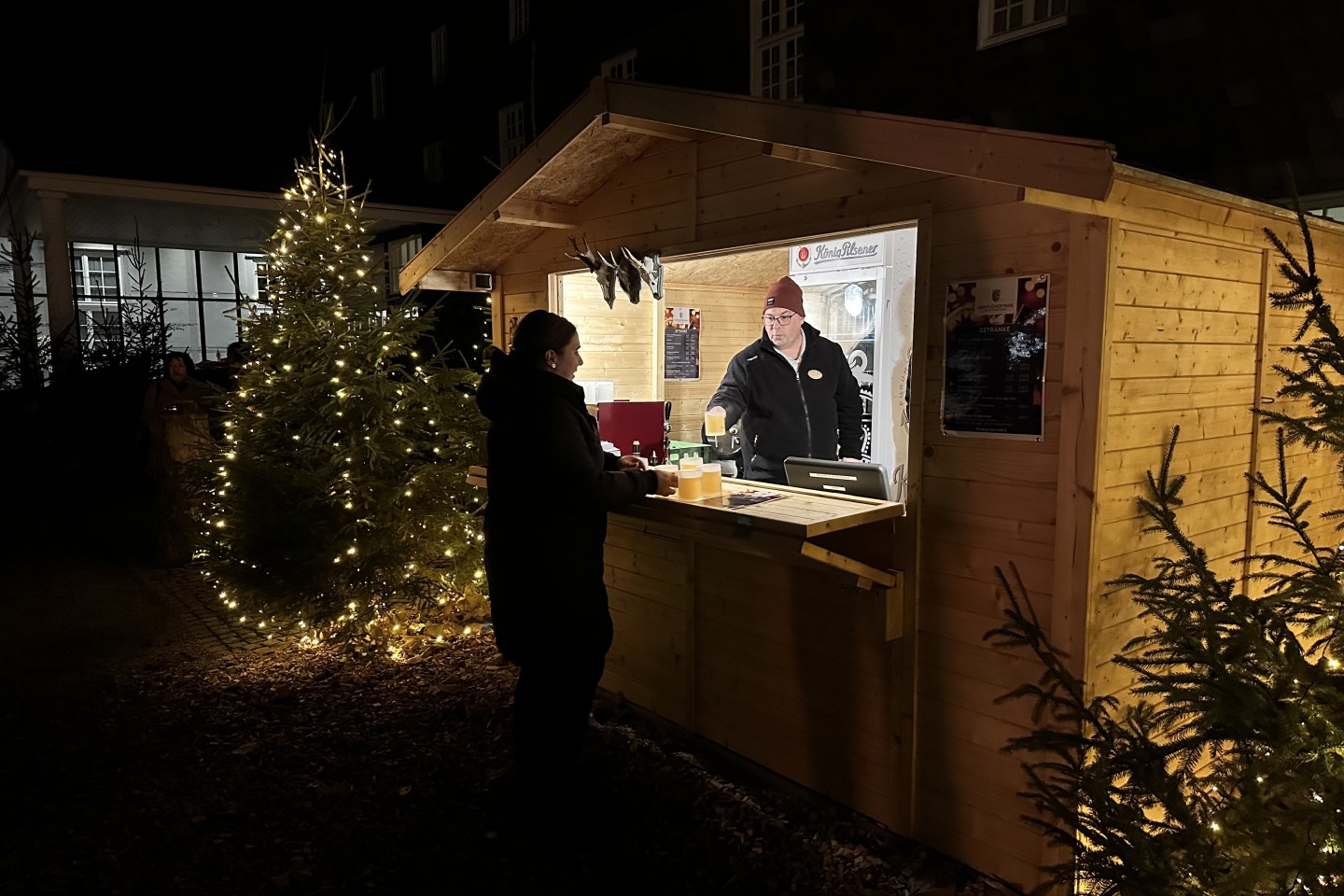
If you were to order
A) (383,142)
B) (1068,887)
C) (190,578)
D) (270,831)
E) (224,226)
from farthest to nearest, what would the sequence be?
(383,142), (224,226), (190,578), (270,831), (1068,887)

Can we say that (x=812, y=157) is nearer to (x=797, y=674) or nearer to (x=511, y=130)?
(x=797, y=674)

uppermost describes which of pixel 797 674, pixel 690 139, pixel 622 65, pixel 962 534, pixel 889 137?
pixel 622 65

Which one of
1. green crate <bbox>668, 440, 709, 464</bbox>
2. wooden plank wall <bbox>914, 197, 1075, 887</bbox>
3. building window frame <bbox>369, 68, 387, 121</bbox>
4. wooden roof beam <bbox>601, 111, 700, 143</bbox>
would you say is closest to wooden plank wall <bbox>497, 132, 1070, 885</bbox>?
wooden plank wall <bbox>914, 197, 1075, 887</bbox>

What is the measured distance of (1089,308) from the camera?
3.15 metres

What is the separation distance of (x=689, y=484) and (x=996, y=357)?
1456mm

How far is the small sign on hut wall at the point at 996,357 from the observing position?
3.34 meters

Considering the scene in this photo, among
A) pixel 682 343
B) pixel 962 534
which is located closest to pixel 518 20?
pixel 682 343

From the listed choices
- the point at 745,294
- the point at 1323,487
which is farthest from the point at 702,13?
the point at 1323,487

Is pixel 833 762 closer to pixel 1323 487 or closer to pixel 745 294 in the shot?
pixel 1323 487

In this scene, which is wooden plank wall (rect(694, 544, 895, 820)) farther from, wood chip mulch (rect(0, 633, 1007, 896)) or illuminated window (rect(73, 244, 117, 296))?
illuminated window (rect(73, 244, 117, 296))

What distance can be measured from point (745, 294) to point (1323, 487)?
4.56 metres

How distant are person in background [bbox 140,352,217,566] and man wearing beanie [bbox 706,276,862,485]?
5497 mm

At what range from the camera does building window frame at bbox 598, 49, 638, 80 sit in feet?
50.6

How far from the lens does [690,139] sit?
15.5 ft
